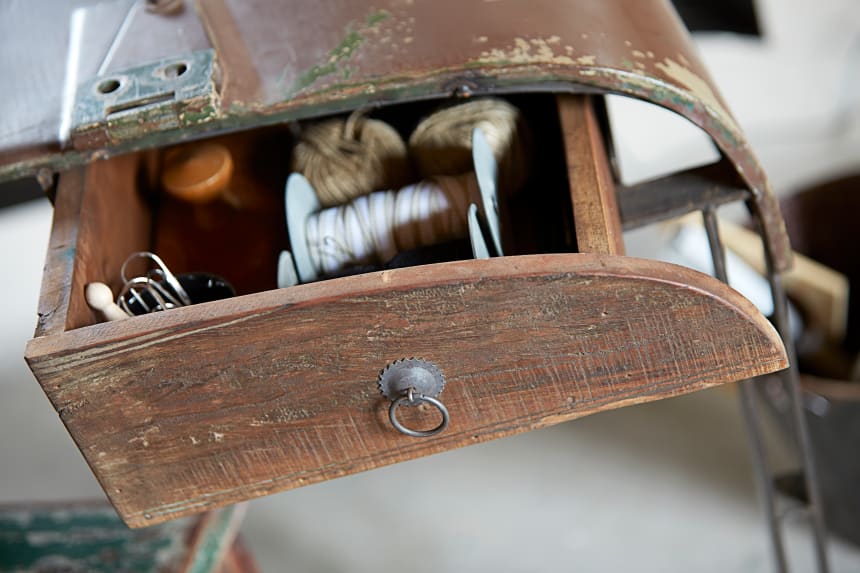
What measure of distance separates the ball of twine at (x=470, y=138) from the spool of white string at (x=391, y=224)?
4 cm

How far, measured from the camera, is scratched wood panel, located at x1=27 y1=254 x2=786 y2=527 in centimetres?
61

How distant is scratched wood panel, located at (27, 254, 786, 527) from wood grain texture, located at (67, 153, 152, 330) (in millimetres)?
77

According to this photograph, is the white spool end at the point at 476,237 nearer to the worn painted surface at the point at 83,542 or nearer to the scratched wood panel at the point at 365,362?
the scratched wood panel at the point at 365,362

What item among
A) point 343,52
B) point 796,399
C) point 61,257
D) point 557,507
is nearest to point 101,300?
point 61,257

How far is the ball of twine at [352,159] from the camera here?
86 centimetres

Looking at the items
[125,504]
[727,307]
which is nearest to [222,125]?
[125,504]

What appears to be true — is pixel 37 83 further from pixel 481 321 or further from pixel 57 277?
pixel 481 321

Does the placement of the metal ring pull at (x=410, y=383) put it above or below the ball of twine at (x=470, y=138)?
below

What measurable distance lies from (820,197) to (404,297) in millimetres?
1069

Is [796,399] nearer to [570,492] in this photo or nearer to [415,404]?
[415,404]

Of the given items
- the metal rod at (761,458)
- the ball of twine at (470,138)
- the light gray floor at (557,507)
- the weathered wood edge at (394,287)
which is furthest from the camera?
the light gray floor at (557,507)

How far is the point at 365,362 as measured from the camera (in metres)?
0.64

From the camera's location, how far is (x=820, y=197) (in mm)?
1469

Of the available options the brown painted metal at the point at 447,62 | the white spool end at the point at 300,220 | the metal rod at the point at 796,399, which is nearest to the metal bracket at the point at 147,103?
the brown painted metal at the point at 447,62
